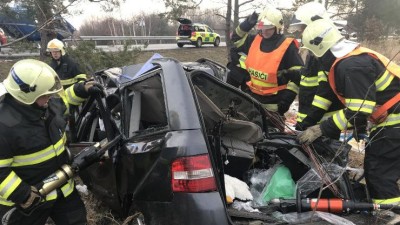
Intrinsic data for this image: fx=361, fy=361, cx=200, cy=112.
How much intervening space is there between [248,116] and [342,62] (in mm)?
749

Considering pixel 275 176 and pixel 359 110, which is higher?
pixel 359 110

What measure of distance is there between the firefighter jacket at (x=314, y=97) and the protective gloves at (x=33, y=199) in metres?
2.29

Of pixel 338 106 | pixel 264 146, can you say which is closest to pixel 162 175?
pixel 264 146

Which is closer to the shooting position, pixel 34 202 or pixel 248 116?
pixel 34 202

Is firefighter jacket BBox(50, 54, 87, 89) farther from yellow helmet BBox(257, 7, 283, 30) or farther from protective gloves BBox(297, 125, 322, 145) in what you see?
protective gloves BBox(297, 125, 322, 145)

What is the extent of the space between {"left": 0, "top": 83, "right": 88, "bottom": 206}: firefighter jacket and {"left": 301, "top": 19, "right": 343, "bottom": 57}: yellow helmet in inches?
75.5

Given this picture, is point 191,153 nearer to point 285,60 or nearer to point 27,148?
point 27,148

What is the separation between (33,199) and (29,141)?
0.35 metres

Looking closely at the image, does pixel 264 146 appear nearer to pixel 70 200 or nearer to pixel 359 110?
pixel 359 110

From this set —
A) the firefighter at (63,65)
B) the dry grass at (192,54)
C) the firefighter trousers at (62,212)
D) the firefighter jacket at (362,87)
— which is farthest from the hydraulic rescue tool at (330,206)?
the dry grass at (192,54)

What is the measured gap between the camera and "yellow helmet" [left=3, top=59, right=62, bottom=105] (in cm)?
218

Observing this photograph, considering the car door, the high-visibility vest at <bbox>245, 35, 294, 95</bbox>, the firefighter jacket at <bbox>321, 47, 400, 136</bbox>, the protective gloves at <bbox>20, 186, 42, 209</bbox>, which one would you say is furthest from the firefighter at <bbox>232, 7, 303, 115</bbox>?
the protective gloves at <bbox>20, 186, 42, 209</bbox>

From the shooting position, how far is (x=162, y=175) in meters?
1.90

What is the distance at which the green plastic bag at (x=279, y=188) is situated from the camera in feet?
8.02
